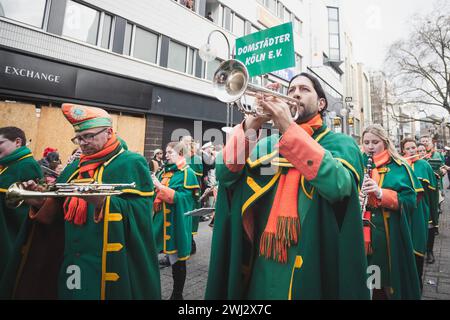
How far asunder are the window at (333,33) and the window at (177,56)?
83.4ft

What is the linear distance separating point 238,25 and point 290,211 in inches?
712

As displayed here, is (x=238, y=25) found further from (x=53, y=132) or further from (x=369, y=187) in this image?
(x=369, y=187)

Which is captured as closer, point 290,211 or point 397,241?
point 290,211

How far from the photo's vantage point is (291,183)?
1664 millimetres

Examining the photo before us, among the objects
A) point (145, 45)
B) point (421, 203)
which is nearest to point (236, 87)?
point (421, 203)

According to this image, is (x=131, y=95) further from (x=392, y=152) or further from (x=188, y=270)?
(x=392, y=152)

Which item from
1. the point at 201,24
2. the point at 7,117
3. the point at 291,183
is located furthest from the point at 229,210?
the point at 201,24

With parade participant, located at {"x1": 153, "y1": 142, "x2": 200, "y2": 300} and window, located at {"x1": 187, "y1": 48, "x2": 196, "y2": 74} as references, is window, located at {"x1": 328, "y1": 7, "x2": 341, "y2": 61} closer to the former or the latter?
window, located at {"x1": 187, "y1": 48, "x2": 196, "y2": 74}

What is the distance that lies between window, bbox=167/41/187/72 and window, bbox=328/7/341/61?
25.4m

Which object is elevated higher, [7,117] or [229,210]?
[7,117]

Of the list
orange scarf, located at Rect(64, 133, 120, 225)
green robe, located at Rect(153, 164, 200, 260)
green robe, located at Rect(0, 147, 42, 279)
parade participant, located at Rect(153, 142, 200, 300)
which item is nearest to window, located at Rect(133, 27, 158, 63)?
parade participant, located at Rect(153, 142, 200, 300)

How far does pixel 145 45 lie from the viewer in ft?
40.1

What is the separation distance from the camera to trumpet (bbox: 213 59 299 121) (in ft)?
5.91

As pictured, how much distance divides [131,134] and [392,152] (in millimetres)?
10440
